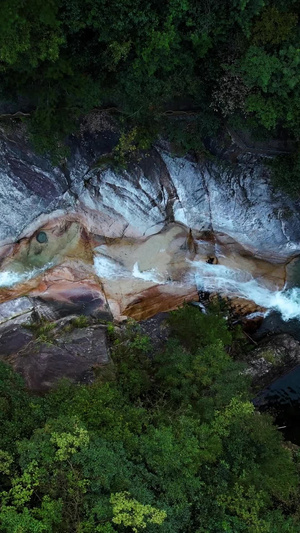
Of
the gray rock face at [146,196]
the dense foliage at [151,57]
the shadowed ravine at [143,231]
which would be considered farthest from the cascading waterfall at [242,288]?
the dense foliage at [151,57]

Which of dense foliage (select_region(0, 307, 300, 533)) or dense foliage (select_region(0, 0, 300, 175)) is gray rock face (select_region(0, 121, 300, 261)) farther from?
dense foliage (select_region(0, 307, 300, 533))

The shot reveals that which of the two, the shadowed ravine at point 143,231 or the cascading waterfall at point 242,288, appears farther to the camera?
the cascading waterfall at point 242,288

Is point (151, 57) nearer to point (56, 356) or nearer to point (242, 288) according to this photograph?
point (56, 356)

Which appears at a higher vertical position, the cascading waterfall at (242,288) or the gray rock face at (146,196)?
the gray rock face at (146,196)

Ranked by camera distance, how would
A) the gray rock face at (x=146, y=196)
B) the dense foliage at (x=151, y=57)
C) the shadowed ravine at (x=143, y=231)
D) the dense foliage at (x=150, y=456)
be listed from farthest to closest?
the shadowed ravine at (x=143, y=231), the gray rock face at (x=146, y=196), the dense foliage at (x=151, y=57), the dense foliage at (x=150, y=456)

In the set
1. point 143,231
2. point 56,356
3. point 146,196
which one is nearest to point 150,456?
point 56,356

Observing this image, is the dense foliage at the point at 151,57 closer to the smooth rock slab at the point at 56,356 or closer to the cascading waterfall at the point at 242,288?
the cascading waterfall at the point at 242,288

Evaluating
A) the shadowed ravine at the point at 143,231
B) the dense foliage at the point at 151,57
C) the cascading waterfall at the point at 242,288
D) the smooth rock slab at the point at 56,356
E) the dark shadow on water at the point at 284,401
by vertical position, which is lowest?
the dark shadow on water at the point at 284,401
